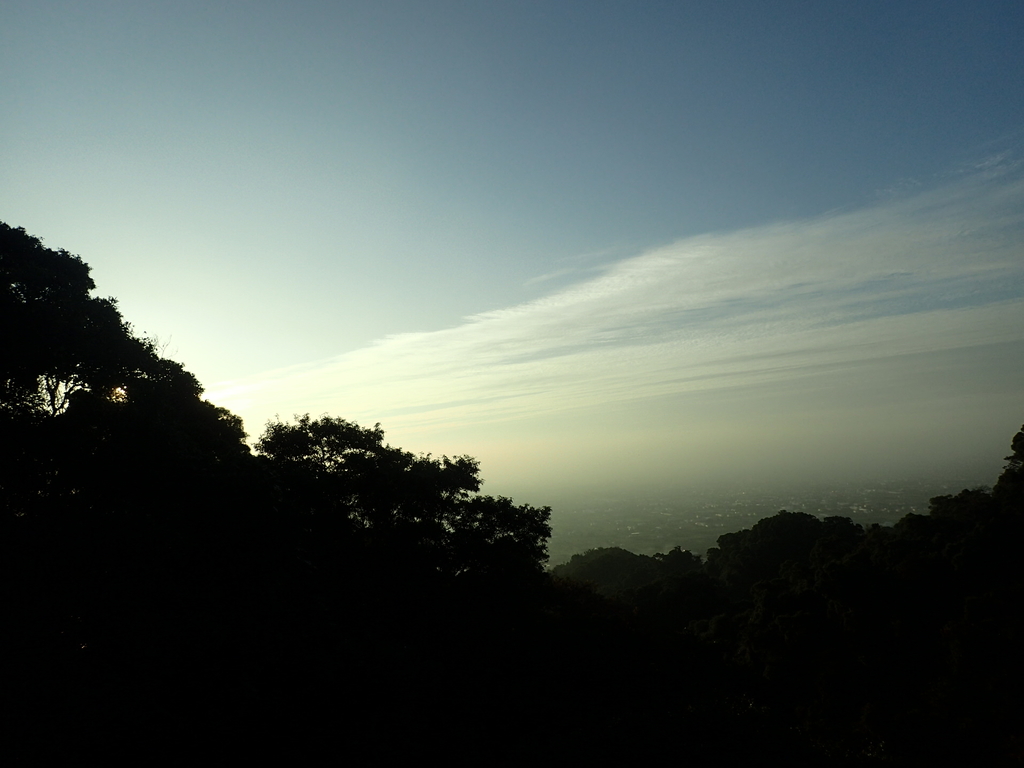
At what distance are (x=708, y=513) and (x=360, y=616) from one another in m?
154

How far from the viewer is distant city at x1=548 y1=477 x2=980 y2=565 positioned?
106812 mm

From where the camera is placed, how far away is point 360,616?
17000 mm

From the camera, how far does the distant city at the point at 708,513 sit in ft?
350

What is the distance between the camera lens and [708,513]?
150875 millimetres

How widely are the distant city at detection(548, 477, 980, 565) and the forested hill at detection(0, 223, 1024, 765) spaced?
60.5 m

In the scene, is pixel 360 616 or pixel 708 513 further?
pixel 708 513

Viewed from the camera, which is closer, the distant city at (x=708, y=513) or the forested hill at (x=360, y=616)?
the forested hill at (x=360, y=616)

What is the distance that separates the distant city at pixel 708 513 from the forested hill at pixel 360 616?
199 feet

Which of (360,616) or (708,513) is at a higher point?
(360,616)

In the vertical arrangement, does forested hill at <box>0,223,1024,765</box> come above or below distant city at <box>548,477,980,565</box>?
above

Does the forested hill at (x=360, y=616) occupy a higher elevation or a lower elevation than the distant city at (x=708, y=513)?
higher

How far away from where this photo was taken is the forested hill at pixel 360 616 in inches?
403

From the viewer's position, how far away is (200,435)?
19562 millimetres

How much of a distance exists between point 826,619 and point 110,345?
35.3 m
